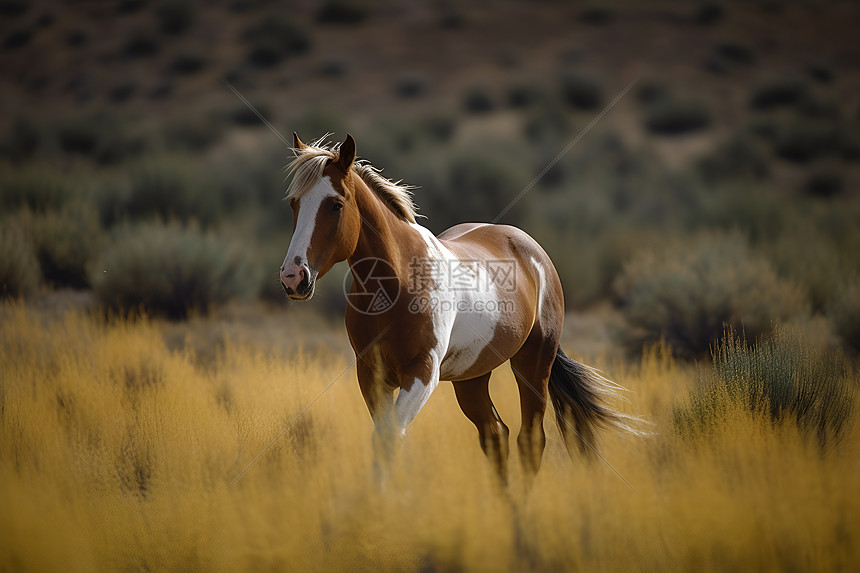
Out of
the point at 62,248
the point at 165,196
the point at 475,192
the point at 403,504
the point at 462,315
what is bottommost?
the point at 475,192

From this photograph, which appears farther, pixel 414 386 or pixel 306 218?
pixel 414 386

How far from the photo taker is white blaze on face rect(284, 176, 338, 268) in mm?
3066

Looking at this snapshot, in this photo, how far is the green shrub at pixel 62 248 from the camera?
10.1 m

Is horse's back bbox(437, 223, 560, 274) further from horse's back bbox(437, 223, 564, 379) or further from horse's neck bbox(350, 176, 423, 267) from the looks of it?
horse's neck bbox(350, 176, 423, 267)

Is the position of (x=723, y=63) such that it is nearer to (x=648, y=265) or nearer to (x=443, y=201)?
(x=443, y=201)

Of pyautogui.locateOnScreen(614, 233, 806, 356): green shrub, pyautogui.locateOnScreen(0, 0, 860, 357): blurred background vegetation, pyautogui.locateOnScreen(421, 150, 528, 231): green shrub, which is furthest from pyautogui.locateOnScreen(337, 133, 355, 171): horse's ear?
pyautogui.locateOnScreen(421, 150, 528, 231): green shrub

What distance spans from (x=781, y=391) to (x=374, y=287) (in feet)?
9.53

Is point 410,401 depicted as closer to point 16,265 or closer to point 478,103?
point 16,265

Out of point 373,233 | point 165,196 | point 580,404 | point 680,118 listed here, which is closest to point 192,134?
point 165,196

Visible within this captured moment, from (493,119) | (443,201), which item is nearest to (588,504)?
(443,201)

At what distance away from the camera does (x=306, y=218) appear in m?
3.13

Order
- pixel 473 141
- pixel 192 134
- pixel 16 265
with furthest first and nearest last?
pixel 192 134 → pixel 473 141 → pixel 16 265

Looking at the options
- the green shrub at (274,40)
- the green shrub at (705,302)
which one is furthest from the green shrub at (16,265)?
the green shrub at (274,40)

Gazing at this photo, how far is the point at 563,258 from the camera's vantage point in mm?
12453
